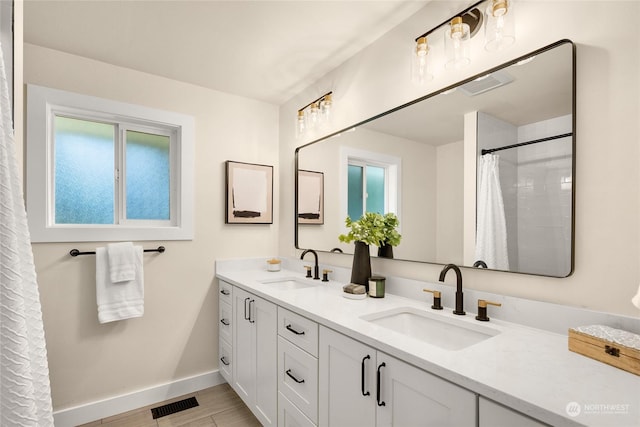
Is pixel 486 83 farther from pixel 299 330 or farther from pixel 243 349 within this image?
pixel 243 349

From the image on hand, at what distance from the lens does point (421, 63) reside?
5.08 ft

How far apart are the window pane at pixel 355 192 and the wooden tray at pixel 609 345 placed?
125 cm

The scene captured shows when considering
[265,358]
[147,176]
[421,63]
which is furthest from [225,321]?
[421,63]

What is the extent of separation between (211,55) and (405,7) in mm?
1231

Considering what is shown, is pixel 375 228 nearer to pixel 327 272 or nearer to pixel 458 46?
pixel 327 272

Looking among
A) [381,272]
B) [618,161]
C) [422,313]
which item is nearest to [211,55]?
[381,272]

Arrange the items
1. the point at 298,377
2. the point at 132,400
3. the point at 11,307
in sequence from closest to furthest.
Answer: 1. the point at 11,307
2. the point at 298,377
3. the point at 132,400

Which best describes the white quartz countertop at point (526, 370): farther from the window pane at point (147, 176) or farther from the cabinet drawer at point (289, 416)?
the window pane at point (147, 176)

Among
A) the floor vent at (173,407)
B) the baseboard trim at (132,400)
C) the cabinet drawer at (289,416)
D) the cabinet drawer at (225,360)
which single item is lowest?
the floor vent at (173,407)

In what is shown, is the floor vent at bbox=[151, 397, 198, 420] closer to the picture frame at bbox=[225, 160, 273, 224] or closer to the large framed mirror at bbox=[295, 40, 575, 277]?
the picture frame at bbox=[225, 160, 273, 224]

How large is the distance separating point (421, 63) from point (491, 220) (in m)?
0.82

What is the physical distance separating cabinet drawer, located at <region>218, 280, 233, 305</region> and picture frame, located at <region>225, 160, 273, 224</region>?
0.50 metres

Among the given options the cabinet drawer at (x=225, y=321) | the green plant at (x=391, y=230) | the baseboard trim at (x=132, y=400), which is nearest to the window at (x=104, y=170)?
the cabinet drawer at (x=225, y=321)

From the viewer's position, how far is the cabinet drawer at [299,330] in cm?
139
